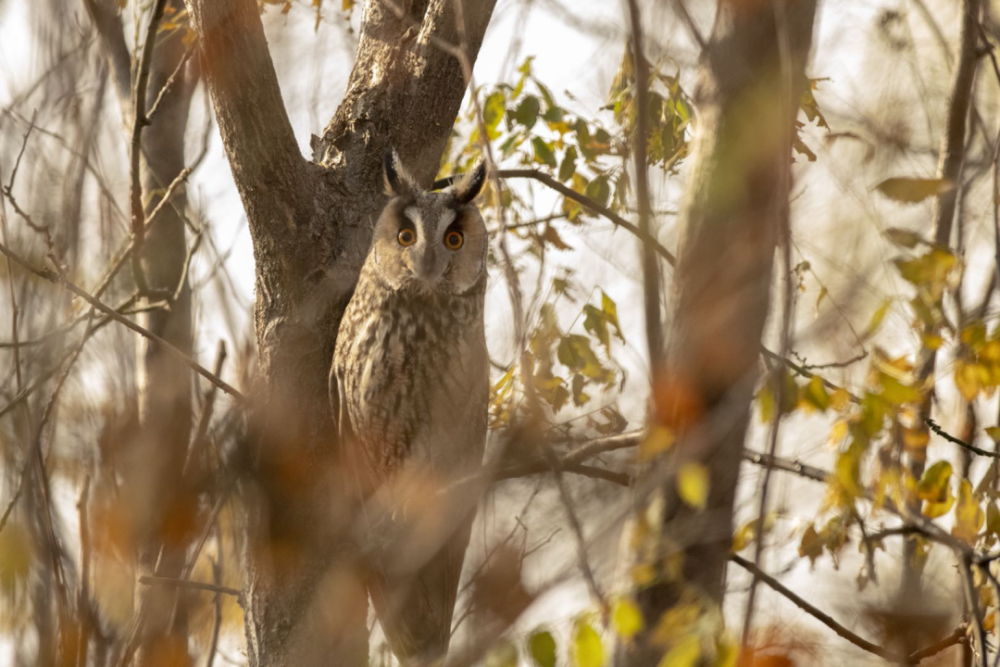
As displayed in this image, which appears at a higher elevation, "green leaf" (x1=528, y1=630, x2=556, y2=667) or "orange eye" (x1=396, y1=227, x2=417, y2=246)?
"orange eye" (x1=396, y1=227, x2=417, y2=246)

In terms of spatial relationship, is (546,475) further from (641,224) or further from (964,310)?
(964,310)

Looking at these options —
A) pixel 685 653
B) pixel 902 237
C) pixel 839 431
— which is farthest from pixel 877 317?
pixel 685 653

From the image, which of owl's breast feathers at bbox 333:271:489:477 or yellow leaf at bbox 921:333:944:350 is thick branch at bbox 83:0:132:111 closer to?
owl's breast feathers at bbox 333:271:489:477

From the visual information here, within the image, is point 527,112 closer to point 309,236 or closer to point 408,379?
point 408,379

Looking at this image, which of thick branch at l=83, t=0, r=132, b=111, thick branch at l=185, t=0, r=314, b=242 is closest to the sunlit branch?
thick branch at l=185, t=0, r=314, b=242

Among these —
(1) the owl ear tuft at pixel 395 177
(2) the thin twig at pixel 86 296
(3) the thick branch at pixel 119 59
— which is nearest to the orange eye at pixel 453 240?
(1) the owl ear tuft at pixel 395 177

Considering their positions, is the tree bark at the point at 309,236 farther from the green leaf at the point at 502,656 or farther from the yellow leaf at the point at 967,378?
the yellow leaf at the point at 967,378

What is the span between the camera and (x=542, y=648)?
167 cm

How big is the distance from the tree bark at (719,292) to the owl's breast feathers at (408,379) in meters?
1.83

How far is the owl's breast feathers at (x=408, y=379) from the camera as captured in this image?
11.9 feet

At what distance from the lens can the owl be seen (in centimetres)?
363

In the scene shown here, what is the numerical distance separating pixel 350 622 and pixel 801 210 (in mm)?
1827

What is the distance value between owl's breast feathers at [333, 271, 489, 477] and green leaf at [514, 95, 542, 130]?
81 centimetres

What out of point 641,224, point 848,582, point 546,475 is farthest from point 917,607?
point 641,224
